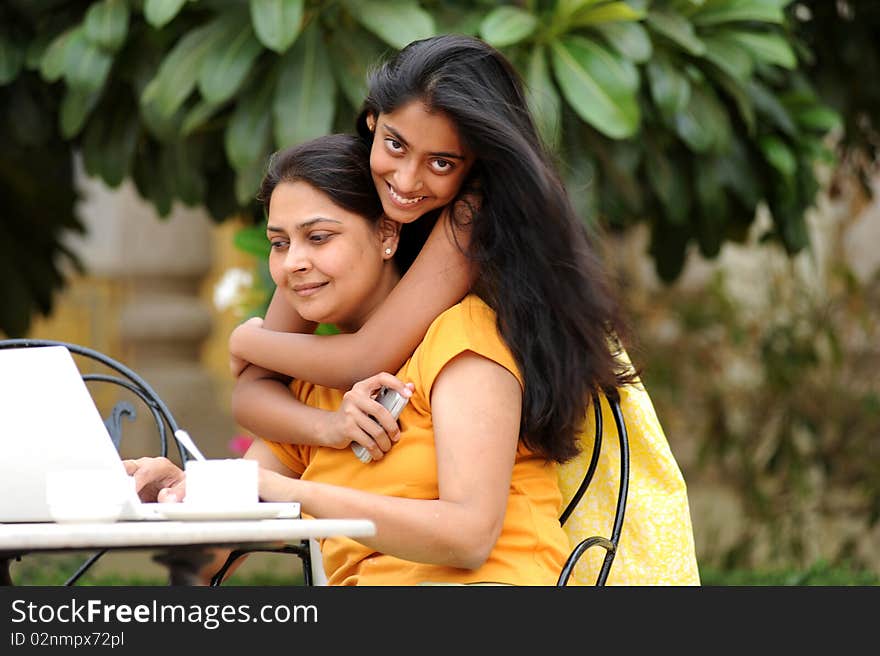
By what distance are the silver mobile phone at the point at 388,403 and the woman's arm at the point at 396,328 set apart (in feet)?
0.32

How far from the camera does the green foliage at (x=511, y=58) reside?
3.61 metres

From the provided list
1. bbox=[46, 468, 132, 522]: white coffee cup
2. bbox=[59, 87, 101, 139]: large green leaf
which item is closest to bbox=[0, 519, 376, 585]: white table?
bbox=[46, 468, 132, 522]: white coffee cup

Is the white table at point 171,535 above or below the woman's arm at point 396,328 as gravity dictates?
below

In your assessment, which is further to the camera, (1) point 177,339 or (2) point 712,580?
(1) point 177,339

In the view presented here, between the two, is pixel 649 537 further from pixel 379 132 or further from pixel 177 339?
pixel 177 339

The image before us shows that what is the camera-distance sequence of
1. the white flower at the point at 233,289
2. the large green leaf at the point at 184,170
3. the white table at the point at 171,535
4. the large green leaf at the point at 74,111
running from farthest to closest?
1. the white flower at the point at 233,289
2. the large green leaf at the point at 184,170
3. the large green leaf at the point at 74,111
4. the white table at the point at 171,535

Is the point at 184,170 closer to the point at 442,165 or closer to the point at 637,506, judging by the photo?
the point at 442,165

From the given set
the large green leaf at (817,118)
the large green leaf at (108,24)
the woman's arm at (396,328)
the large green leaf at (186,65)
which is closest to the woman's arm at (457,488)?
the woman's arm at (396,328)

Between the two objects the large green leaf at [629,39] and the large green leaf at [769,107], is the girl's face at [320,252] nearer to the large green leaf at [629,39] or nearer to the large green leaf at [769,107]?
the large green leaf at [629,39]

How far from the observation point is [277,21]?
349 centimetres

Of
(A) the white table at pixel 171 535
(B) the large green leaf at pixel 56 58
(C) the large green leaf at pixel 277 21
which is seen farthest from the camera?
(B) the large green leaf at pixel 56 58

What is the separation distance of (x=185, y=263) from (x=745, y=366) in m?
3.23

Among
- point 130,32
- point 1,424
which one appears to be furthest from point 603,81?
point 1,424

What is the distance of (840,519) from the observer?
6324mm
